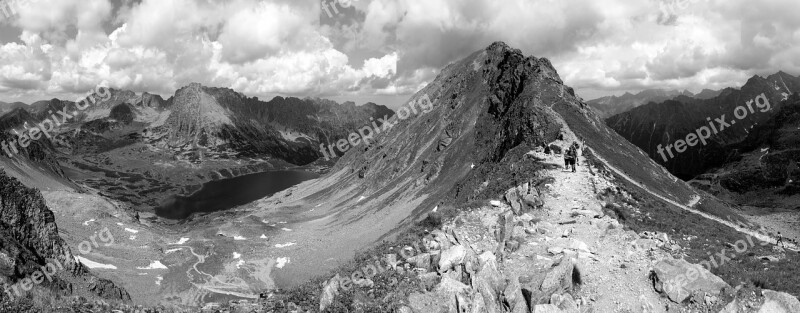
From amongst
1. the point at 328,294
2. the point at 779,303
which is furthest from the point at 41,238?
the point at 779,303

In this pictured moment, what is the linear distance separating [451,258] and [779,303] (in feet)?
48.5

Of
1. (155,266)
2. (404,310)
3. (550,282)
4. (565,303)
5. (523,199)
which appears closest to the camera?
(404,310)

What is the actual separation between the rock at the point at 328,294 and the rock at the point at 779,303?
63.7 feet

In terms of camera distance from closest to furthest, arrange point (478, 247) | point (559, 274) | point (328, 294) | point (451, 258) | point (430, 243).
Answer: point (328, 294), point (559, 274), point (451, 258), point (430, 243), point (478, 247)

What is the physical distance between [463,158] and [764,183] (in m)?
143

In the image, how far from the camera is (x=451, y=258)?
23109mm

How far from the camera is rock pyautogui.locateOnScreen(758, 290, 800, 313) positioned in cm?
1972

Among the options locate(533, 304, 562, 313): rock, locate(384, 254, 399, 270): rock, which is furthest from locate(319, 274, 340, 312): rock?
locate(533, 304, 562, 313): rock

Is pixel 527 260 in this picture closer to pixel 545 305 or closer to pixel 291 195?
pixel 545 305

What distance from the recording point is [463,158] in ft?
395

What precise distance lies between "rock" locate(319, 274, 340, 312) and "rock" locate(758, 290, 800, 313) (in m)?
19.4

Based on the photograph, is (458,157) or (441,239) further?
(458,157)

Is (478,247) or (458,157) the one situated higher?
(458,157)

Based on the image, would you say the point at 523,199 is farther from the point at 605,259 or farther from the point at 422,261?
the point at 422,261
